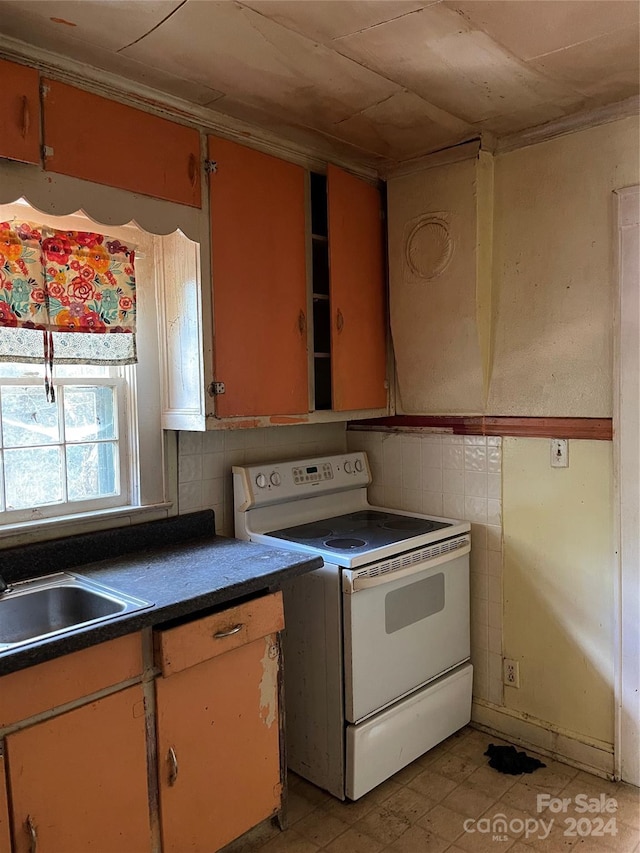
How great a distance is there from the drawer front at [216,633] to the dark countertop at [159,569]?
43 mm

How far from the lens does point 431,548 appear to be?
2.48 meters

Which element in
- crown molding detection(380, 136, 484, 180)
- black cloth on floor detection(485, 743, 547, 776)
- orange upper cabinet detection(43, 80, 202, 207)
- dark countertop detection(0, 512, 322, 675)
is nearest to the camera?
dark countertop detection(0, 512, 322, 675)

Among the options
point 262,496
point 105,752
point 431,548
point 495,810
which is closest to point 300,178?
point 262,496

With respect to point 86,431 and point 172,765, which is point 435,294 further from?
point 172,765

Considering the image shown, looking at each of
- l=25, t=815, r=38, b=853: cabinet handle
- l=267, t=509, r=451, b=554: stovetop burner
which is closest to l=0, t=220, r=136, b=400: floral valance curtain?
l=267, t=509, r=451, b=554: stovetop burner

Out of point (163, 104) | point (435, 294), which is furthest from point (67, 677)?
point (435, 294)

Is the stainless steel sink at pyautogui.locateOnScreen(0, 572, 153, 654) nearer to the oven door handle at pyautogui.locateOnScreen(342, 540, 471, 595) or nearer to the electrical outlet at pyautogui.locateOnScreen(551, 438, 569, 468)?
the oven door handle at pyautogui.locateOnScreen(342, 540, 471, 595)

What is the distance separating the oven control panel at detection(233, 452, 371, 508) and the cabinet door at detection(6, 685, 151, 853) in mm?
989

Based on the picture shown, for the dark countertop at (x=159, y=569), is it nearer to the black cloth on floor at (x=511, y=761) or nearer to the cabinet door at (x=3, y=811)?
the cabinet door at (x=3, y=811)

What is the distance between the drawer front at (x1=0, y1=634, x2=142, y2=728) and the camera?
146 cm

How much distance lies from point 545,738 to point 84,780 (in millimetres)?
1776

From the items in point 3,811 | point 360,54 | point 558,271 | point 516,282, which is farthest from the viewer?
point 516,282

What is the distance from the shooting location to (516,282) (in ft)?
8.30

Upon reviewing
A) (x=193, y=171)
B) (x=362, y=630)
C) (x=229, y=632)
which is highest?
(x=193, y=171)
